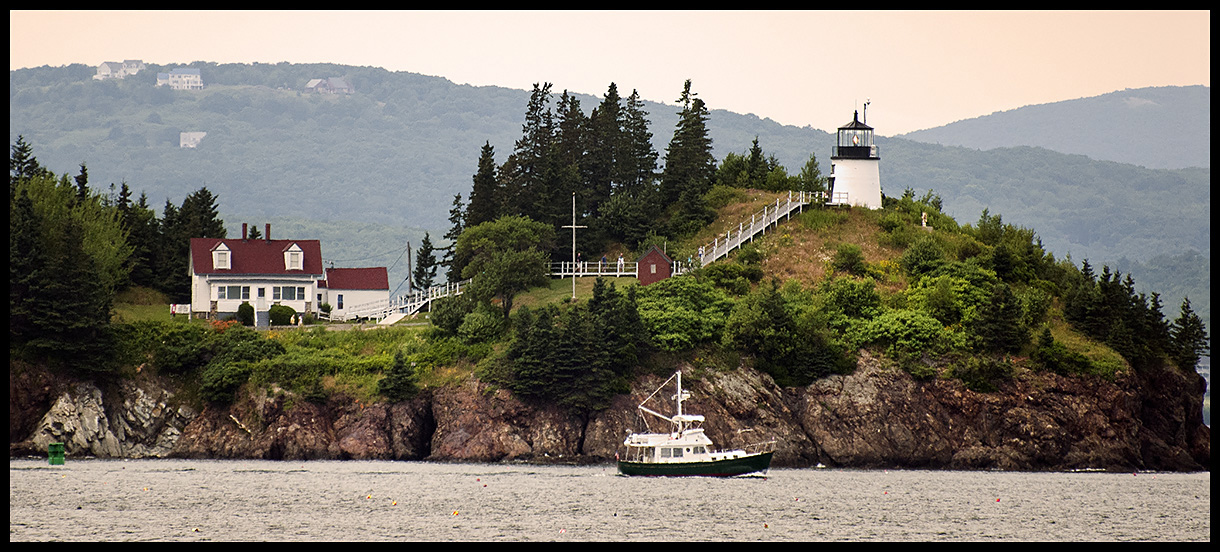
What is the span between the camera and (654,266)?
99562 mm

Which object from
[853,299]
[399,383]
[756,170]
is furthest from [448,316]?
[756,170]

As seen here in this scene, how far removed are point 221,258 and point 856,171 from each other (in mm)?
44901

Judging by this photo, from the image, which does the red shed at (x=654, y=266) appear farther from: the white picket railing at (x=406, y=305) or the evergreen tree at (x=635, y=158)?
the evergreen tree at (x=635, y=158)

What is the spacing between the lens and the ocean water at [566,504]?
2223 inches

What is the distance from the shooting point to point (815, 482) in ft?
244

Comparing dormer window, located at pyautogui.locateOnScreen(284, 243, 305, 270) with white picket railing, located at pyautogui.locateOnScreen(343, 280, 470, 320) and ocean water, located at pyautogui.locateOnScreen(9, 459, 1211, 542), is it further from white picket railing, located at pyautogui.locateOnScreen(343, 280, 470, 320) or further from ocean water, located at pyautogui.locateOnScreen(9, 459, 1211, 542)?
ocean water, located at pyautogui.locateOnScreen(9, 459, 1211, 542)

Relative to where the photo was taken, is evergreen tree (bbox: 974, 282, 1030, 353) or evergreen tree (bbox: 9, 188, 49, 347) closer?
evergreen tree (bbox: 9, 188, 49, 347)

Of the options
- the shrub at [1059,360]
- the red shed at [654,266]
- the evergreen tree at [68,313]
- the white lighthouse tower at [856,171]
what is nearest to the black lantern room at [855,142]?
the white lighthouse tower at [856,171]

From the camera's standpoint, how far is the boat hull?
74688 mm

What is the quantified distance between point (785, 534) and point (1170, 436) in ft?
134

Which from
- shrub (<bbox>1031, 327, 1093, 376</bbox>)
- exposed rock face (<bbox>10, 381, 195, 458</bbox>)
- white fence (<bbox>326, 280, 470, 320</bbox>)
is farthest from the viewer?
white fence (<bbox>326, 280, 470, 320</bbox>)

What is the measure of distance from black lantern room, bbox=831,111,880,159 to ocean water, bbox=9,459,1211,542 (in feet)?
112

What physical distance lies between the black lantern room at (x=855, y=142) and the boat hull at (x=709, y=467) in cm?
4015

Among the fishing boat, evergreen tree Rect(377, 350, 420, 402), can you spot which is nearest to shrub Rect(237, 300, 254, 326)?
evergreen tree Rect(377, 350, 420, 402)
